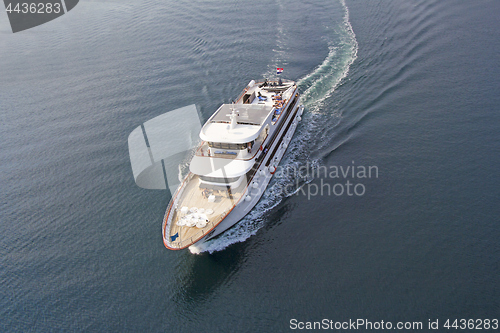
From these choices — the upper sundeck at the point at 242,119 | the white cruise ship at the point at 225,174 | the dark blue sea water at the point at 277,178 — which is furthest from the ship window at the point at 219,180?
the dark blue sea water at the point at 277,178

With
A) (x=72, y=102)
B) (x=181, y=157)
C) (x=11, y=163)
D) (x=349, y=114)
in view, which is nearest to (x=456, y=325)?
(x=349, y=114)

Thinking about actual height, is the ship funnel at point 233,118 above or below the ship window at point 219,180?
above

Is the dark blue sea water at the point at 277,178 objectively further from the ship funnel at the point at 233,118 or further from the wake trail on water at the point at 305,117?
the ship funnel at the point at 233,118

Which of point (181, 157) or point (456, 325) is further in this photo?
point (181, 157)

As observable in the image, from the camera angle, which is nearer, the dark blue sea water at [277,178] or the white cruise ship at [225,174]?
the dark blue sea water at [277,178]

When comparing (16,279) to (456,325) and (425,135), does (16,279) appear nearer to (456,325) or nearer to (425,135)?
(456,325)

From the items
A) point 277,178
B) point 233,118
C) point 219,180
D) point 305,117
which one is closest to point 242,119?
point 233,118

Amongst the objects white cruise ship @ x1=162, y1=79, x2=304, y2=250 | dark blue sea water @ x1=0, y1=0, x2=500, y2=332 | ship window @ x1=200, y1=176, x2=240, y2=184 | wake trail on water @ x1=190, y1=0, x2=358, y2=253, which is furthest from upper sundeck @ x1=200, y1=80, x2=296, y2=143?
dark blue sea water @ x1=0, y1=0, x2=500, y2=332

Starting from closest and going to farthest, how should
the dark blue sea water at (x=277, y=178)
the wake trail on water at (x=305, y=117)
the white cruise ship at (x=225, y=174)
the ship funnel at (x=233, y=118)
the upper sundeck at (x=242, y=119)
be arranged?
1. the dark blue sea water at (x=277, y=178)
2. the white cruise ship at (x=225, y=174)
3. the wake trail on water at (x=305, y=117)
4. the upper sundeck at (x=242, y=119)
5. the ship funnel at (x=233, y=118)
